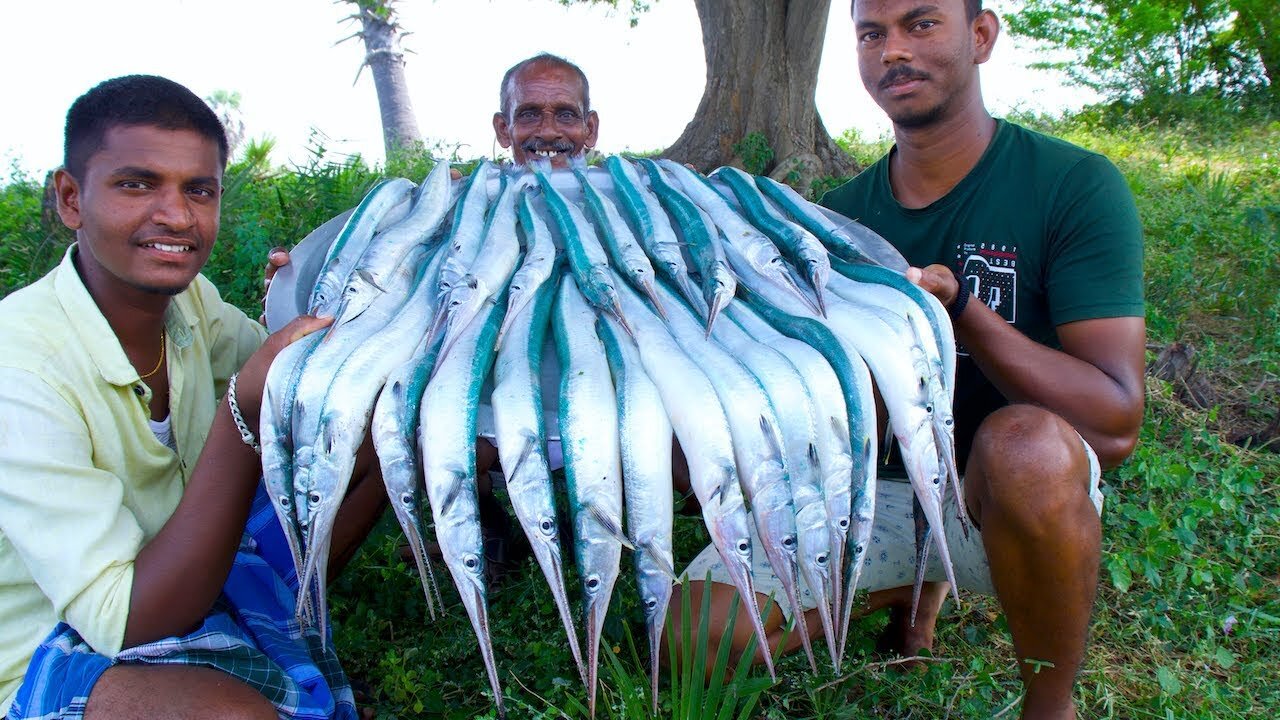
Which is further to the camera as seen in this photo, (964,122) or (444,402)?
(964,122)

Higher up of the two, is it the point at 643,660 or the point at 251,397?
the point at 251,397

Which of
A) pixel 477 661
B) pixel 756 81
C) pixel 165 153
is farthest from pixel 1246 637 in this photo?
pixel 756 81

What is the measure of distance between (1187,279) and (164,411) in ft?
19.1

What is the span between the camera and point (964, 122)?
2619mm

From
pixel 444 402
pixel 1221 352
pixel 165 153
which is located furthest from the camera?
pixel 1221 352

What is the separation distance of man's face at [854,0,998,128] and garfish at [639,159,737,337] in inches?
29.8

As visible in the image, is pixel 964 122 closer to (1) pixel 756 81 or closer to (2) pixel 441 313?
(2) pixel 441 313

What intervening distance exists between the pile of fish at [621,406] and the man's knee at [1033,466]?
22cm

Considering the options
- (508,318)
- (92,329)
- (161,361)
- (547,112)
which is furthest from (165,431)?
(547,112)

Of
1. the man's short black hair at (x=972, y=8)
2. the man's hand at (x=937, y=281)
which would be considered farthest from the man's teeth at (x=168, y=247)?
the man's short black hair at (x=972, y=8)

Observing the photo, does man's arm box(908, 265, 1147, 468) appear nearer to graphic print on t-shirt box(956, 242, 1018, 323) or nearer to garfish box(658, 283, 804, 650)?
graphic print on t-shirt box(956, 242, 1018, 323)

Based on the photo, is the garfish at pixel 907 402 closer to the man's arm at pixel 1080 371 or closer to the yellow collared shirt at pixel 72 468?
the man's arm at pixel 1080 371

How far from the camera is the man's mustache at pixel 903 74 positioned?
2.54 meters

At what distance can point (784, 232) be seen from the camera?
207 centimetres
